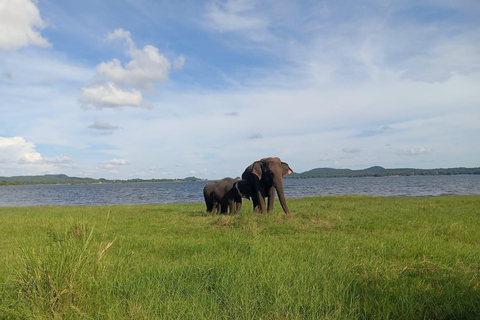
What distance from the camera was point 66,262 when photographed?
4391 mm

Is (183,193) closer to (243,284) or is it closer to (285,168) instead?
(285,168)

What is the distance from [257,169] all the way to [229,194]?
2.49 meters

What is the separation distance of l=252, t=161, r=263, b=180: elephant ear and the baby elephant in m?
1.11

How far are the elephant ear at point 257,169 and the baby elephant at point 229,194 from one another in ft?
3.63

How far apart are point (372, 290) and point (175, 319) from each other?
9.65 feet

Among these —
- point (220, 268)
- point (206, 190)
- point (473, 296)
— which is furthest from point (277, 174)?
point (473, 296)

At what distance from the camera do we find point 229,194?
16.2m

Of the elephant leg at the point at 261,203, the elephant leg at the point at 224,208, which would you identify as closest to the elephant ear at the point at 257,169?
the elephant leg at the point at 261,203

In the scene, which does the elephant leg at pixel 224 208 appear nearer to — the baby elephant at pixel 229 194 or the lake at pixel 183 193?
the baby elephant at pixel 229 194

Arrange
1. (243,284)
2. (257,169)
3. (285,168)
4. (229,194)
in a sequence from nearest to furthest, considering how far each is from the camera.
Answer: (243,284) → (257,169) → (285,168) → (229,194)

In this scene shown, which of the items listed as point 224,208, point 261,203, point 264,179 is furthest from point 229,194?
point 264,179

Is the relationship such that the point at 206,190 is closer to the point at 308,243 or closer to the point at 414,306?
the point at 308,243

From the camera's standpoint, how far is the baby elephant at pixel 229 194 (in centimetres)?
1559

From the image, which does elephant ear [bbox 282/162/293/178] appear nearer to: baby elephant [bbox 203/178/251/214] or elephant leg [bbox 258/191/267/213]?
elephant leg [bbox 258/191/267/213]
